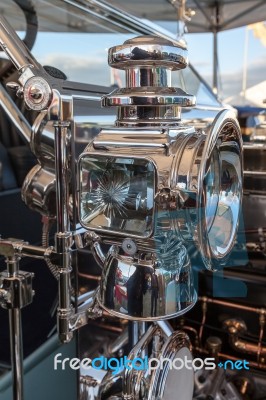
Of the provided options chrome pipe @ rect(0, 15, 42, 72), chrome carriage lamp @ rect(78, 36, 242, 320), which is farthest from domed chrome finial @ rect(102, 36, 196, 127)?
chrome pipe @ rect(0, 15, 42, 72)

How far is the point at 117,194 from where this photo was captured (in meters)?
0.55

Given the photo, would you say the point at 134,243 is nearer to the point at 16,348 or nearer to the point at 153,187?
the point at 153,187

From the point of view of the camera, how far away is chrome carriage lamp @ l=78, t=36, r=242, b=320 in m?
0.50

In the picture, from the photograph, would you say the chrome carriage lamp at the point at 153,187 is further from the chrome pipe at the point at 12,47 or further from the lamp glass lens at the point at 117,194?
the chrome pipe at the point at 12,47

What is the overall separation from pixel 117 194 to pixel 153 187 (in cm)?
6

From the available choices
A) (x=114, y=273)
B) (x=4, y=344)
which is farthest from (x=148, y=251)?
(x=4, y=344)

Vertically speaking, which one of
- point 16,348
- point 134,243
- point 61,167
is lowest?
point 16,348

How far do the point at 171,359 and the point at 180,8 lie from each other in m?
1.55

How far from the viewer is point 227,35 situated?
13.9 ft

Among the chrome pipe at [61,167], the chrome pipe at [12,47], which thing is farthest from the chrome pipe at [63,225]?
the chrome pipe at [12,47]

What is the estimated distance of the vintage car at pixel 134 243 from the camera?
524 mm

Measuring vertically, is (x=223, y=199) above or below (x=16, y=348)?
above

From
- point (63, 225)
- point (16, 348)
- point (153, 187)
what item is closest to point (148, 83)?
point (153, 187)

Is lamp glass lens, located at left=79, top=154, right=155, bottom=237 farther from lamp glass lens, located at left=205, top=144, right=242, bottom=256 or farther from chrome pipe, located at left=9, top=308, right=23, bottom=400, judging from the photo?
chrome pipe, located at left=9, top=308, right=23, bottom=400
